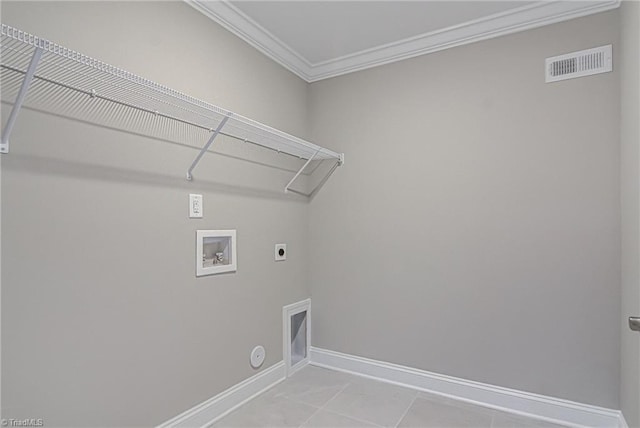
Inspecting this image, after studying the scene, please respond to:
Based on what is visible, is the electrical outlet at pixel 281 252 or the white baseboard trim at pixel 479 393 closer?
the white baseboard trim at pixel 479 393

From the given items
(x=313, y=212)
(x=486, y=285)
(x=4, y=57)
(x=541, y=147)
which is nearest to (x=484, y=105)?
(x=541, y=147)

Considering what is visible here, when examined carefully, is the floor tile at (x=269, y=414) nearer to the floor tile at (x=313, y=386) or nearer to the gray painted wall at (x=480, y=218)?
the floor tile at (x=313, y=386)

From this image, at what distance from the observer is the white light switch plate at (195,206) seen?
1.86 metres

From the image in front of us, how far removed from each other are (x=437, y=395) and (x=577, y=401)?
77 cm

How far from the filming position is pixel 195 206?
1880 mm

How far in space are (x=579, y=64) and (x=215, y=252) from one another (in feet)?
7.77

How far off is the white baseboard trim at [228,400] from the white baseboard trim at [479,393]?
0.49 metres

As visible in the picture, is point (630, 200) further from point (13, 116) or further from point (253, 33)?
point (13, 116)

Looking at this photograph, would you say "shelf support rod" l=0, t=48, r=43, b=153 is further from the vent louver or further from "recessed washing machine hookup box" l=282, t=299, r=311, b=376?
the vent louver

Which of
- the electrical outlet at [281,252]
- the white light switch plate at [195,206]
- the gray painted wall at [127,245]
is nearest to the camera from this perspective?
the gray painted wall at [127,245]

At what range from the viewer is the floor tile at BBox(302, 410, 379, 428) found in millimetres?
1920

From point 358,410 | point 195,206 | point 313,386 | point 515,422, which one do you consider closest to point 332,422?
point 358,410

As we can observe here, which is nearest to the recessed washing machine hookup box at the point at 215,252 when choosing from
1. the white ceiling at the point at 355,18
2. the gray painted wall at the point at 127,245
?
the gray painted wall at the point at 127,245

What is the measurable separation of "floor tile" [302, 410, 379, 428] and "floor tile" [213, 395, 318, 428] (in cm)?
4
